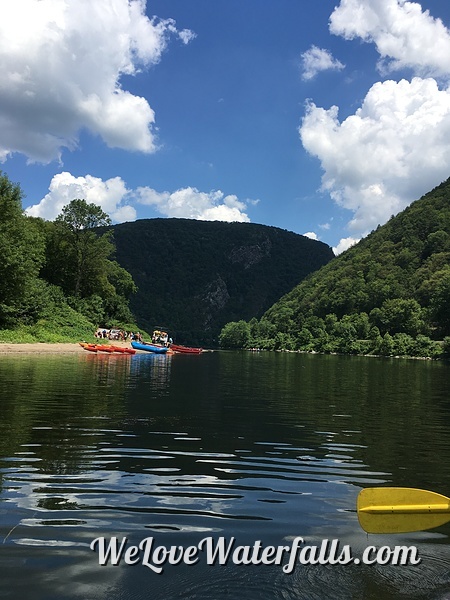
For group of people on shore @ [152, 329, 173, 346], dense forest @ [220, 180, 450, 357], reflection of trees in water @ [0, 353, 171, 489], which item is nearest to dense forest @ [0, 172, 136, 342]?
group of people on shore @ [152, 329, 173, 346]

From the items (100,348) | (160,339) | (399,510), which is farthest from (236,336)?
(399,510)

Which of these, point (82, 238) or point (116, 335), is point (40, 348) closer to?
point (116, 335)

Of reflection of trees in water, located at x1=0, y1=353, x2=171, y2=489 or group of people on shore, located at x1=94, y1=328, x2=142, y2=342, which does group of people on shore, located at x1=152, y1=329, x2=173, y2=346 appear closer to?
group of people on shore, located at x1=94, y1=328, x2=142, y2=342

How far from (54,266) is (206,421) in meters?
69.2

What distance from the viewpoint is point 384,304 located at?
154625mm

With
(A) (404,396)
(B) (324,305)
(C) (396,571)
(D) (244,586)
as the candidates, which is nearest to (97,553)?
(D) (244,586)

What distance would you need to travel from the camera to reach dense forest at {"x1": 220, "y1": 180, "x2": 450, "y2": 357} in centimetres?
13550

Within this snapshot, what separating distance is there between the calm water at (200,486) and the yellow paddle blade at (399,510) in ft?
1.26

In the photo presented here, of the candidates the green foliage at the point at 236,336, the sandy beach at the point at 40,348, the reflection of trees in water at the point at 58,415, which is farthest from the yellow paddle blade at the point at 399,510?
the green foliage at the point at 236,336

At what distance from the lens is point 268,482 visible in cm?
952

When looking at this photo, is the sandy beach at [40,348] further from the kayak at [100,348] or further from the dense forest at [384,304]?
the dense forest at [384,304]

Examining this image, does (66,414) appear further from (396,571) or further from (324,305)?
(324,305)

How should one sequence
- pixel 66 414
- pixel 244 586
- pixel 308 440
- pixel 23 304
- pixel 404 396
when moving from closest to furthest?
pixel 244 586, pixel 308 440, pixel 66 414, pixel 404 396, pixel 23 304

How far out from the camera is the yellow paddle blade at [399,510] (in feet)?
21.2
